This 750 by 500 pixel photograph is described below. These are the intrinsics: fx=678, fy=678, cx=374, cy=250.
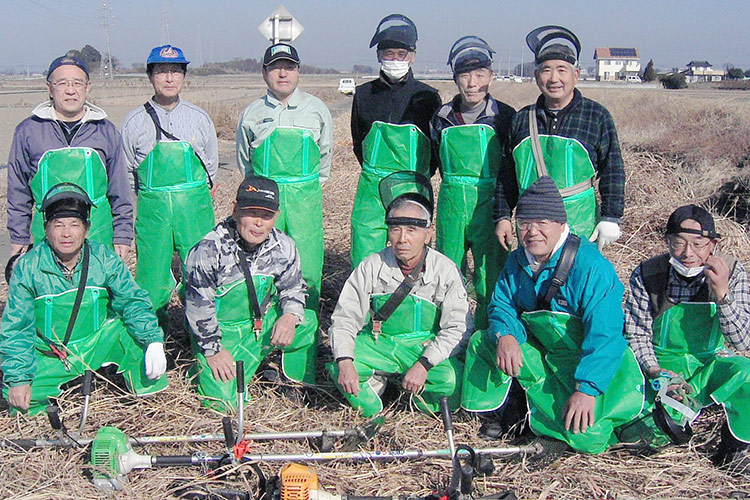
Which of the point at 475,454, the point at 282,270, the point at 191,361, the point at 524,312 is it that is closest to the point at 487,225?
the point at 524,312

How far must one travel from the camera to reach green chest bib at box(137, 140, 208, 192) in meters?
4.52

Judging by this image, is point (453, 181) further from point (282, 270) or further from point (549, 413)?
point (549, 413)

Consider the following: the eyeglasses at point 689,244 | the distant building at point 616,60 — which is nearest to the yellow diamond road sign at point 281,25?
the eyeglasses at point 689,244

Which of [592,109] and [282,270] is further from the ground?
[592,109]

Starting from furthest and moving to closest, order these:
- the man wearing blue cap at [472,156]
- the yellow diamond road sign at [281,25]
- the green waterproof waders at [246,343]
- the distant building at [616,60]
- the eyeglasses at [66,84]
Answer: the distant building at [616,60]
the yellow diamond road sign at [281,25]
the man wearing blue cap at [472,156]
the eyeglasses at [66,84]
the green waterproof waders at [246,343]

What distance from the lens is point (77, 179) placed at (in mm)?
4191

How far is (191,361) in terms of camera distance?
14.8 feet

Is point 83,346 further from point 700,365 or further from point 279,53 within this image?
point 700,365

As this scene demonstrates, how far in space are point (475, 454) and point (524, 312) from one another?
862mm

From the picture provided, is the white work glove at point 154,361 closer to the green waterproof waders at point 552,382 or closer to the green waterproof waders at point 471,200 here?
the green waterproof waders at point 552,382

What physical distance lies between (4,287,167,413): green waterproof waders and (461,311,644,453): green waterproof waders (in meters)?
1.84

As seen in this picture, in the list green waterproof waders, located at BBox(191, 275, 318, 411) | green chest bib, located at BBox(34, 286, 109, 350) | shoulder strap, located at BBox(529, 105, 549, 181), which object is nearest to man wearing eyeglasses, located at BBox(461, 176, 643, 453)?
shoulder strap, located at BBox(529, 105, 549, 181)

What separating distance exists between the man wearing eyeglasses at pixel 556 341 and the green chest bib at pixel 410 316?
307 millimetres

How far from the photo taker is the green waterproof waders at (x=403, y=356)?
12.4 feet
